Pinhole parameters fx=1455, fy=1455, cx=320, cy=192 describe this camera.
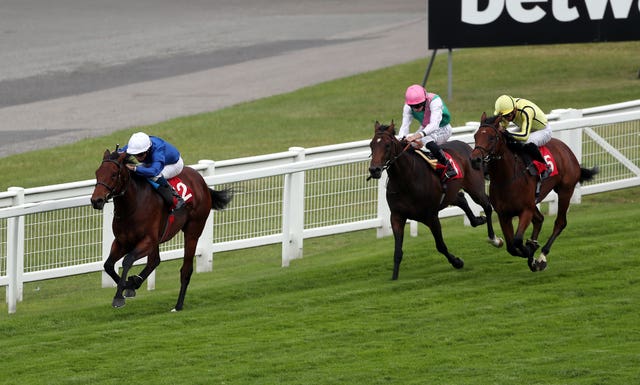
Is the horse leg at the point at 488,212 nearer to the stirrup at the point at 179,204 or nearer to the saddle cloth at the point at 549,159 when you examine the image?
the saddle cloth at the point at 549,159

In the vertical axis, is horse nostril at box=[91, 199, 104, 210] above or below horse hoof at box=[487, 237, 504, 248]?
above

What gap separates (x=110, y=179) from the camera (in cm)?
1102

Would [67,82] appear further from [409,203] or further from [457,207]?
[409,203]

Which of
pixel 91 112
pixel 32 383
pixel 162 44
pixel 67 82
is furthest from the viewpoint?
pixel 162 44

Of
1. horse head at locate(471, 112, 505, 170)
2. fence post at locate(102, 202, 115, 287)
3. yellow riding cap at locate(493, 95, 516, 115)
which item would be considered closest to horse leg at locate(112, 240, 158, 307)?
fence post at locate(102, 202, 115, 287)

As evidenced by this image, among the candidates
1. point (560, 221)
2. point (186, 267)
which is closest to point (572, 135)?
point (560, 221)

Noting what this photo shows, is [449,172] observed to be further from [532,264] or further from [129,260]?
[129,260]

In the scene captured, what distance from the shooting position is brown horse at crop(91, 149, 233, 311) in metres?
11.1

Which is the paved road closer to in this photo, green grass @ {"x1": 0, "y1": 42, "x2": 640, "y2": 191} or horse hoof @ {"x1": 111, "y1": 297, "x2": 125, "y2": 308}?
green grass @ {"x1": 0, "y1": 42, "x2": 640, "y2": 191}

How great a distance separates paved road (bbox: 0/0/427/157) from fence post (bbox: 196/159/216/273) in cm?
754

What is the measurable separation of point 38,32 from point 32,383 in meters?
22.6

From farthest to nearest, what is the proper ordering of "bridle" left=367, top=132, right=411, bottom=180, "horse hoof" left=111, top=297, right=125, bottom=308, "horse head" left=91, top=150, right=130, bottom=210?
"bridle" left=367, top=132, right=411, bottom=180 < "horse hoof" left=111, top=297, right=125, bottom=308 < "horse head" left=91, top=150, right=130, bottom=210

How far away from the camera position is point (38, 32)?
3117cm

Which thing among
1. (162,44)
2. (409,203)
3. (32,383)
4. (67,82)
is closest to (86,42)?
(162,44)
